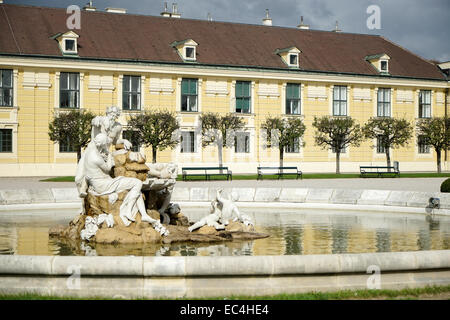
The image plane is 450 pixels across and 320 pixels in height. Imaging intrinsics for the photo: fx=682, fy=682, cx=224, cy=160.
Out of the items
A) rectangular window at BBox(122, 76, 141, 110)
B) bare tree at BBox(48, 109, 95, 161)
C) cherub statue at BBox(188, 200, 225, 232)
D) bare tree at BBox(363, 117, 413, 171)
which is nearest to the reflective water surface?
cherub statue at BBox(188, 200, 225, 232)

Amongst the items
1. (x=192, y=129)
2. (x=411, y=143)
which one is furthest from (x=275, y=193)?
(x=411, y=143)

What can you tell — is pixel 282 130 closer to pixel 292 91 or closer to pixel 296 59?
pixel 292 91

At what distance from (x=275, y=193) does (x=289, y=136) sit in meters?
27.2

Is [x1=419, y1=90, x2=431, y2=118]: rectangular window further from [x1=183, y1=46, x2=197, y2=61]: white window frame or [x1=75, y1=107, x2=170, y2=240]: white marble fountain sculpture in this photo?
[x1=75, y1=107, x2=170, y2=240]: white marble fountain sculpture

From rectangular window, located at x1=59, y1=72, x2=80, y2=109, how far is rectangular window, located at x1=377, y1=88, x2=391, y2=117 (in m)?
25.5

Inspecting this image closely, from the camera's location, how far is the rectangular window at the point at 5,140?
4572cm

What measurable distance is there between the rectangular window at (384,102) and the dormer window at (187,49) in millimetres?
17186

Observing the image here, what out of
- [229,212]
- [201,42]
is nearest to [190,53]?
[201,42]

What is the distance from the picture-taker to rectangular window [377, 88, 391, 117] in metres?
58.2

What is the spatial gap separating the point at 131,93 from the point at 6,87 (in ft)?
28.5

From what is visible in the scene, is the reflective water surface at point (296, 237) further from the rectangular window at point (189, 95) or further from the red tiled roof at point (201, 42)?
the rectangular window at point (189, 95)

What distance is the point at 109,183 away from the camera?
42.0ft

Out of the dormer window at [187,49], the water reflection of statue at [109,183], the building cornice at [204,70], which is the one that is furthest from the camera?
the dormer window at [187,49]

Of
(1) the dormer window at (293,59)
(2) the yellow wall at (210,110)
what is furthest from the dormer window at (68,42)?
(1) the dormer window at (293,59)
